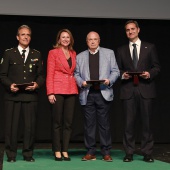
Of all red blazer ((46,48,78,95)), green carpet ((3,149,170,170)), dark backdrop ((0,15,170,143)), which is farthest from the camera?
dark backdrop ((0,15,170,143))

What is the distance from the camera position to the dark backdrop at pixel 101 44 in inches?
249

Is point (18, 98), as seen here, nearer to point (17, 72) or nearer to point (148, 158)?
point (17, 72)

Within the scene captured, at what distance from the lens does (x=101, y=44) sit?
6578 mm

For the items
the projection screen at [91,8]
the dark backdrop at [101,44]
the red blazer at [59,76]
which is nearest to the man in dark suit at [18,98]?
the red blazer at [59,76]

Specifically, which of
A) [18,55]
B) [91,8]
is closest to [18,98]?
[18,55]

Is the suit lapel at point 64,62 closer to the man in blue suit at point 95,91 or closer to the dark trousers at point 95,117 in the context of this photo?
the man in blue suit at point 95,91

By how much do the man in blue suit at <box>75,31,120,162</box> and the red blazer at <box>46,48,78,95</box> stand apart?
88mm

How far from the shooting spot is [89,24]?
6.51 m

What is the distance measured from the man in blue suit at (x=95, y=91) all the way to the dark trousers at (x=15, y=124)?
581mm

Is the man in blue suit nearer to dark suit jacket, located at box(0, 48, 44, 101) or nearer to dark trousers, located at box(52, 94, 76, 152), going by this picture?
dark trousers, located at box(52, 94, 76, 152)

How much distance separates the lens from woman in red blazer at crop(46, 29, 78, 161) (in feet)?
13.9

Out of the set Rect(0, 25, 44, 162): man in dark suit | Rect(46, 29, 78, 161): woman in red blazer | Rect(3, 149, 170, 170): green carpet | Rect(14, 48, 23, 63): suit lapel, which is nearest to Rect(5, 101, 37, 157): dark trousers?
Rect(0, 25, 44, 162): man in dark suit

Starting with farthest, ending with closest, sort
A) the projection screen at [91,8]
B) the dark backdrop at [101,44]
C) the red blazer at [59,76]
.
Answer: the dark backdrop at [101,44] → the projection screen at [91,8] → the red blazer at [59,76]

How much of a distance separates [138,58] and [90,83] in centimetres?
63
